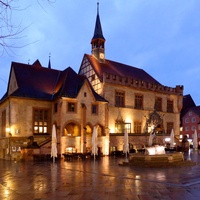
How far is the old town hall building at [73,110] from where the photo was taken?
109 feet

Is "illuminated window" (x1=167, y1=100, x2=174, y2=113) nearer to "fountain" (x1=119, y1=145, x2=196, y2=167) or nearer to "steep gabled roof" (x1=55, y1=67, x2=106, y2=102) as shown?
"steep gabled roof" (x1=55, y1=67, x2=106, y2=102)

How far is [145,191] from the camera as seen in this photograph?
10969 millimetres

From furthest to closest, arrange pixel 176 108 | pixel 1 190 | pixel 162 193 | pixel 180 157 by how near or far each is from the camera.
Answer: pixel 176 108 → pixel 180 157 → pixel 1 190 → pixel 162 193

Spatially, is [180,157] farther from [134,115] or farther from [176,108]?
[176,108]

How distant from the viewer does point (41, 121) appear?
3534cm

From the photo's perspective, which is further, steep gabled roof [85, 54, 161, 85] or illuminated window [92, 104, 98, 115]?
steep gabled roof [85, 54, 161, 85]

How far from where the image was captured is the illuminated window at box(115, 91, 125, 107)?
137 feet

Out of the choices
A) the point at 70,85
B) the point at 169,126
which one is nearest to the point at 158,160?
the point at 70,85

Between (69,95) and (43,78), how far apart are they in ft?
22.1

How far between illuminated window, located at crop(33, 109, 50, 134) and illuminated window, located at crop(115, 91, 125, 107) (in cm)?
1141

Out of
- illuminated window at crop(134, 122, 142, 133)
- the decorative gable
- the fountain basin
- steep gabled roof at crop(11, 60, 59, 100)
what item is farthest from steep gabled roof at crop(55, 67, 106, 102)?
the fountain basin

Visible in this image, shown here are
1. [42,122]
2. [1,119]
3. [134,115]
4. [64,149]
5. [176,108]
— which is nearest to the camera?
[64,149]

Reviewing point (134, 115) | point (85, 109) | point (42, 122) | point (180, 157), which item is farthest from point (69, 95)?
point (180, 157)

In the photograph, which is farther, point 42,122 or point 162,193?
point 42,122
